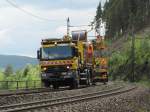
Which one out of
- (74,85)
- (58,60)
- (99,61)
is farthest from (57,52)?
(99,61)

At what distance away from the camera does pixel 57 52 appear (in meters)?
40.1

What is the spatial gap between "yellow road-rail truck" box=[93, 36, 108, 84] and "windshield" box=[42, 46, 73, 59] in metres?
10.4

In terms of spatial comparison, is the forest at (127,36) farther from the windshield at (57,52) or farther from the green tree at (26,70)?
the windshield at (57,52)

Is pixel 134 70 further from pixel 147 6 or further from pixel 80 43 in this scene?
pixel 147 6

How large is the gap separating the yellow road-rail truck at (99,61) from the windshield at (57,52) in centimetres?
1044

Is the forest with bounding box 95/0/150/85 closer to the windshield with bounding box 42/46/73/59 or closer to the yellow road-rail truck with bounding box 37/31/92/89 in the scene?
the yellow road-rail truck with bounding box 37/31/92/89

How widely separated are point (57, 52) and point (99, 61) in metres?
14.0

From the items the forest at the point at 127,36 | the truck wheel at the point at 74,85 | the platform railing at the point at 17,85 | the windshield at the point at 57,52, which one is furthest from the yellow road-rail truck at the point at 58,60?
the forest at the point at 127,36

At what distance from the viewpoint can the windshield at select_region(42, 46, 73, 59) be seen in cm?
4000

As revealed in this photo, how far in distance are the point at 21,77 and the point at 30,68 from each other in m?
3.34

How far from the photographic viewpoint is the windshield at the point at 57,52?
131 feet

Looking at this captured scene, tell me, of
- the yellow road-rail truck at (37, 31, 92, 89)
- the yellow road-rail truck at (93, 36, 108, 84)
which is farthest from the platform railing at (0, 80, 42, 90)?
the yellow road-rail truck at (93, 36, 108, 84)

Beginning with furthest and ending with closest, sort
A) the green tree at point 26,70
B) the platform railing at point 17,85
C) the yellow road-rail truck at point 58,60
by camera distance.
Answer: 1. the green tree at point 26,70
2. the platform railing at point 17,85
3. the yellow road-rail truck at point 58,60

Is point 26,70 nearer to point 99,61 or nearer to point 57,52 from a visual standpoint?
point 99,61
